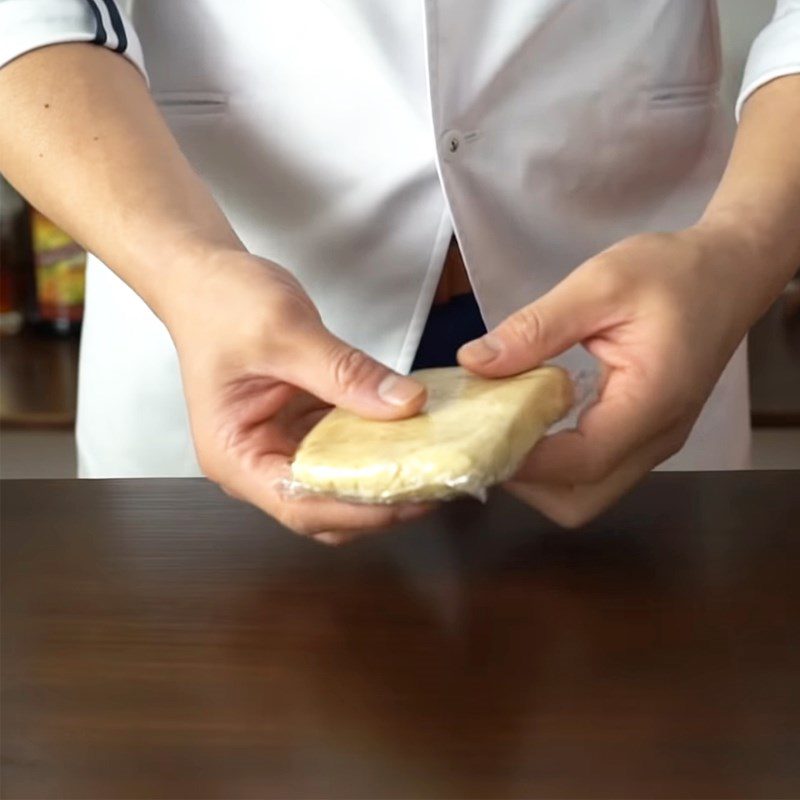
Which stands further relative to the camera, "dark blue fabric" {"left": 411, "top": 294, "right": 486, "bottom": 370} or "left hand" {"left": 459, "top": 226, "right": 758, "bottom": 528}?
"dark blue fabric" {"left": 411, "top": 294, "right": 486, "bottom": 370}

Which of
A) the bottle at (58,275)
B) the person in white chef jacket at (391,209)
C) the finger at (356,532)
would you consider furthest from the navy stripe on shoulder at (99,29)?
the bottle at (58,275)

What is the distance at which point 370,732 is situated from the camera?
0.36 meters

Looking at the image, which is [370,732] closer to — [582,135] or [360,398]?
[360,398]

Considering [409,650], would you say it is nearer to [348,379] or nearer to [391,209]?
[348,379]

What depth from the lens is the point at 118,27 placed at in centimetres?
59

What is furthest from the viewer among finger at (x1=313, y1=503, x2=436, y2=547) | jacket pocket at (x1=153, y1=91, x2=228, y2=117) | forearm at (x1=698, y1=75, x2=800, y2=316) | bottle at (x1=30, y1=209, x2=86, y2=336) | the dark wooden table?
bottle at (x1=30, y1=209, x2=86, y2=336)

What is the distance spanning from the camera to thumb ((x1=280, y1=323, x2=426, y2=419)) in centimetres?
45

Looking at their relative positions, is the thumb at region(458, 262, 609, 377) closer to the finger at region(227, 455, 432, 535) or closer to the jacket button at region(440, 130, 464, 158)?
the finger at region(227, 455, 432, 535)

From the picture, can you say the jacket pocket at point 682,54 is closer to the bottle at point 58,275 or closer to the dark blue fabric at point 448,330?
the dark blue fabric at point 448,330

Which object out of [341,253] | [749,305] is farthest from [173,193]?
[749,305]

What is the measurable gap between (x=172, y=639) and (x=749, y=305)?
0.94ft

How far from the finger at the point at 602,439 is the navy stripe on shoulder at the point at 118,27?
0.92 ft

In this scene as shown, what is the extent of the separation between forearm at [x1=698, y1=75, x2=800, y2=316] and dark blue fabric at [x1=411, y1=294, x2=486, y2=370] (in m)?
0.17

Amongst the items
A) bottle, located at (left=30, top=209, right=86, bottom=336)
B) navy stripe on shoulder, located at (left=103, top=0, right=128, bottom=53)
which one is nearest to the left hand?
navy stripe on shoulder, located at (left=103, top=0, right=128, bottom=53)
